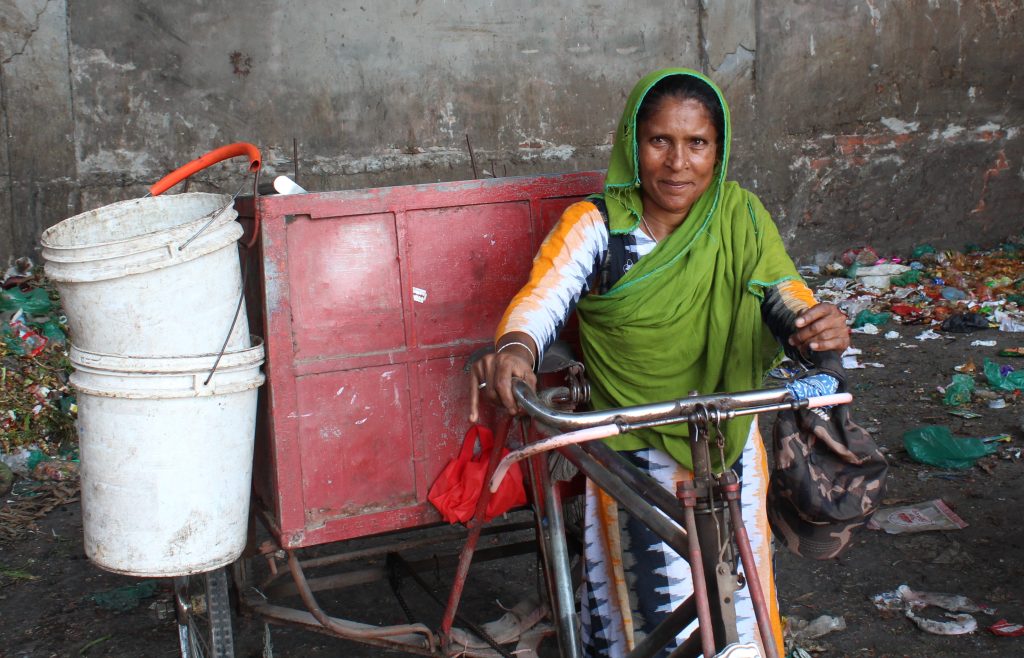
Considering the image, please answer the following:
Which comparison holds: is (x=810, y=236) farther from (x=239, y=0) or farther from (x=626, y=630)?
(x=626, y=630)

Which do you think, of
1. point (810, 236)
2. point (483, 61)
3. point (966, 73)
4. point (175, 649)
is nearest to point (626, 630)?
point (175, 649)

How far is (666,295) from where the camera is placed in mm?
2309

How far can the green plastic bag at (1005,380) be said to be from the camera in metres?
5.52

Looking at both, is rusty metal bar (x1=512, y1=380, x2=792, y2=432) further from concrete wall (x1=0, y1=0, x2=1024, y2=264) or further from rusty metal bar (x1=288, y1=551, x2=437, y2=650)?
concrete wall (x1=0, y1=0, x2=1024, y2=264)

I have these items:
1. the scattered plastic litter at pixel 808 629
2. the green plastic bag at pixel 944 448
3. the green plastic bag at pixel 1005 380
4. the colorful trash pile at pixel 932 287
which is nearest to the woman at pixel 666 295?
the scattered plastic litter at pixel 808 629

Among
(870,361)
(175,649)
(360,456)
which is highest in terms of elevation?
(360,456)

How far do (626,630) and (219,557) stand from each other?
3.42 feet

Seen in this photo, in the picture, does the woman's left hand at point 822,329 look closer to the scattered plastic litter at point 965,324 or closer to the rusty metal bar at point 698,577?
the rusty metal bar at point 698,577

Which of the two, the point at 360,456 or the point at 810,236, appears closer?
the point at 360,456

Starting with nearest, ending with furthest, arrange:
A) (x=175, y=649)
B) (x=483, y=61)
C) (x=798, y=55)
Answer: (x=175, y=649)
(x=483, y=61)
(x=798, y=55)

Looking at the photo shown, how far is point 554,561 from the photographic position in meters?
2.47

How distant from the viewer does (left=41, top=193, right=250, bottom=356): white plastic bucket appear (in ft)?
7.41

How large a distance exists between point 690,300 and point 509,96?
5161 mm

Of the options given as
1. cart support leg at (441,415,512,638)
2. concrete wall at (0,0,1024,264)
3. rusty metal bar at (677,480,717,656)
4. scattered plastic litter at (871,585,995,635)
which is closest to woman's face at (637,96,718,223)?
cart support leg at (441,415,512,638)
